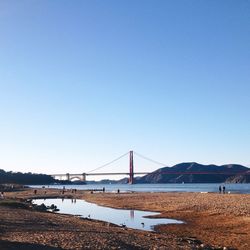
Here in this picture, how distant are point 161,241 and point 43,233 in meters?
5.62

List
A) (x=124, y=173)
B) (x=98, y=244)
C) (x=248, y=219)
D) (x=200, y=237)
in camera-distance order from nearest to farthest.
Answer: (x=98, y=244)
(x=200, y=237)
(x=248, y=219)
(x=124, y=173)

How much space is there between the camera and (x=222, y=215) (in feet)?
118

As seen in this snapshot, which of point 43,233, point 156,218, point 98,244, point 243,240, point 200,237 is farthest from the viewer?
point 156,218

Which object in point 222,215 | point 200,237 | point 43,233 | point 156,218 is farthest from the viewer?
point 156,218

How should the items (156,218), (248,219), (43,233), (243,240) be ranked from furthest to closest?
(156,218) → (248,219) → (243,240) → (43,233)

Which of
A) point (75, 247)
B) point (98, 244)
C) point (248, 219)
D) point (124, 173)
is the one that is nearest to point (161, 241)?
point (98, 244)

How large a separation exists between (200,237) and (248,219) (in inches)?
283

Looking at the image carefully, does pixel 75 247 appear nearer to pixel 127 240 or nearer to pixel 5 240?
pixel 5 240

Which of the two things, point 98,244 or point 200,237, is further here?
point 200,237

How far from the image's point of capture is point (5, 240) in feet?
55.8

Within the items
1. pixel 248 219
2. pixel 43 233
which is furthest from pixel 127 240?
pixel 248 219

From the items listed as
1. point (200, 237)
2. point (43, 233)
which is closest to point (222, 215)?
point (200, 237)

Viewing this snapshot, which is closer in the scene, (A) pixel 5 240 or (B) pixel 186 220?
(A) pixel 5 240

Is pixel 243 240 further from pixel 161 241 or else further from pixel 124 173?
pixel 124 173
